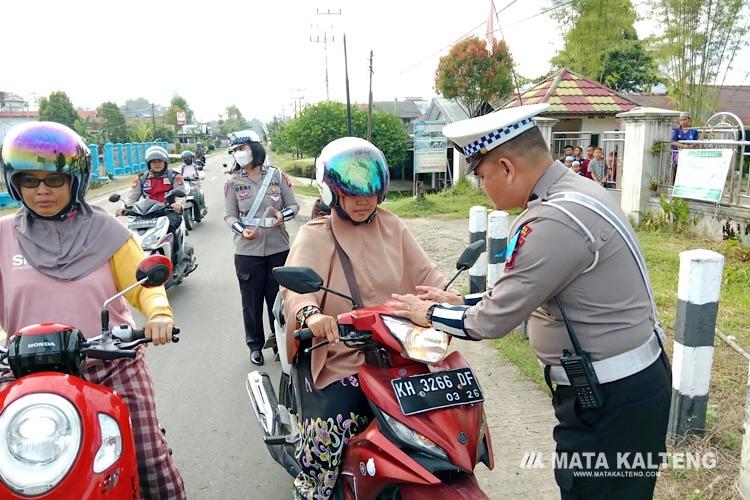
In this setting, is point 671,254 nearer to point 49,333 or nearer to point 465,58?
point 49,333

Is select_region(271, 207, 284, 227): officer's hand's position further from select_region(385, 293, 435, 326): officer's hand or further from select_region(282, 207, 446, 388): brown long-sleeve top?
select_region(385, 293, 435, 326): officer's hand

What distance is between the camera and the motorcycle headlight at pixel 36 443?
1645mm

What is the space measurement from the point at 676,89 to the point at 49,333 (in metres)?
16.9

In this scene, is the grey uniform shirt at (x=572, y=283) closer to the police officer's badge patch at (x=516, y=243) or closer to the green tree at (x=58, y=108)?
the police officer's badge patch at (x=516, y=243)

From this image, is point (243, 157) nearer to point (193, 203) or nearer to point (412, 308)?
point (412, 308)

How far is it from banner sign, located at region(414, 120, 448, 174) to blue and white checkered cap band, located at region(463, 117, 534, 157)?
13859mm

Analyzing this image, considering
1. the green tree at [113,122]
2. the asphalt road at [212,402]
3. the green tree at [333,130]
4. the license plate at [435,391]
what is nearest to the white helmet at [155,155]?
the asphalt road at [212,402]

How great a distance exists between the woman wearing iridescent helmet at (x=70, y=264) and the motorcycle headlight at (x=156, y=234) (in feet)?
15.4

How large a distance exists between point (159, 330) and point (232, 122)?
420 feet

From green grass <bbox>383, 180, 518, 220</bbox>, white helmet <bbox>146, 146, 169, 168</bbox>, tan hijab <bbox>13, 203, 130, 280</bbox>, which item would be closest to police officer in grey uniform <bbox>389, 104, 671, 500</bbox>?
tan hijab <bbox>13, 203, 130, 280</bbox>

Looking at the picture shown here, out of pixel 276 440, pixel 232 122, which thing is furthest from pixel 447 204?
pixel 232 122

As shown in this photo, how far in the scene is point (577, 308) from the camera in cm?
204

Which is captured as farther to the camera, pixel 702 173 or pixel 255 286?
pixel 702 173

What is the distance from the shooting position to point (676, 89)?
15.6 m
